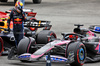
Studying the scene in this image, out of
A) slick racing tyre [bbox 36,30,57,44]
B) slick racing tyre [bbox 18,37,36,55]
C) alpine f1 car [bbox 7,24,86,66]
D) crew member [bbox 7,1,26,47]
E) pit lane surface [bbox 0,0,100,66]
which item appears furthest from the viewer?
pit lane surface [bbox 0,0,100,66]

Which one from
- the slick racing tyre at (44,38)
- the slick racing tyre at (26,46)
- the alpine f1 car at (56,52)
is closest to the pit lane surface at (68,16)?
the slick racing tyre at (44,38)

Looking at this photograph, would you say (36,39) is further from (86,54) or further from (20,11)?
(86,54)

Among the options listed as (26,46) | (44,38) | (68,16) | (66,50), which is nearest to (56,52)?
(66,50)

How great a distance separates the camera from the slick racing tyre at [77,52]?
434 inches

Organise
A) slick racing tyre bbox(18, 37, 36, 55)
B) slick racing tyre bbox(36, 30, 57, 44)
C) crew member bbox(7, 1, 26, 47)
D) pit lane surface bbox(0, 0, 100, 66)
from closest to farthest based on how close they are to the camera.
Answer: slick racing tyre bbox(18, 37, 36, 55) < slick racing tyre bbox(36, 30, 57, 44) < crew member bbox(7, 1, 26, 47) < pit lane surface bbox(0, 0, 100, 66)

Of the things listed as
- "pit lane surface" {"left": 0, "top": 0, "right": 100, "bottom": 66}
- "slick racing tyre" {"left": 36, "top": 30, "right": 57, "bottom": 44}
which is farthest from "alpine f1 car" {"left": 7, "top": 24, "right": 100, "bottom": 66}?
"pit lane surface" {"left": 0, "top": 0, "right": 100, "bottom": 66}

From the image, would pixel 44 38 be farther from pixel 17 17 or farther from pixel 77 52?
pixel 77 52

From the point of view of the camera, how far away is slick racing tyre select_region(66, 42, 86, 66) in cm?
1102

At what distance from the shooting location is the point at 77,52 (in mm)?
11047

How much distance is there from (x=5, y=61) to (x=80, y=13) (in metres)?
15.7

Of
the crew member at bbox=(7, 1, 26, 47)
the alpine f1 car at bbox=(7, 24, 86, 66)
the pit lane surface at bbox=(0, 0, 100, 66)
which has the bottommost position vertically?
the pit lane surface at bbox=(0, 0, 100, 66)

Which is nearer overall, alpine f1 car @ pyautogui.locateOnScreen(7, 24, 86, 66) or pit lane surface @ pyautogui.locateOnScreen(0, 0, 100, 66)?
alpine f1 car @ pyautogui.locateOnScreen(7, 24, 86, 66)

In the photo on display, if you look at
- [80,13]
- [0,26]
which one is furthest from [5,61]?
[80,13]

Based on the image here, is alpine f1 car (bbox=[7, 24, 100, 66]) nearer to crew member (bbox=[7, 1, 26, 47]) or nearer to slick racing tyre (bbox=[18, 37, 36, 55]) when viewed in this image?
slick racing tyre (bbox=[18, 37, 36, 55])
